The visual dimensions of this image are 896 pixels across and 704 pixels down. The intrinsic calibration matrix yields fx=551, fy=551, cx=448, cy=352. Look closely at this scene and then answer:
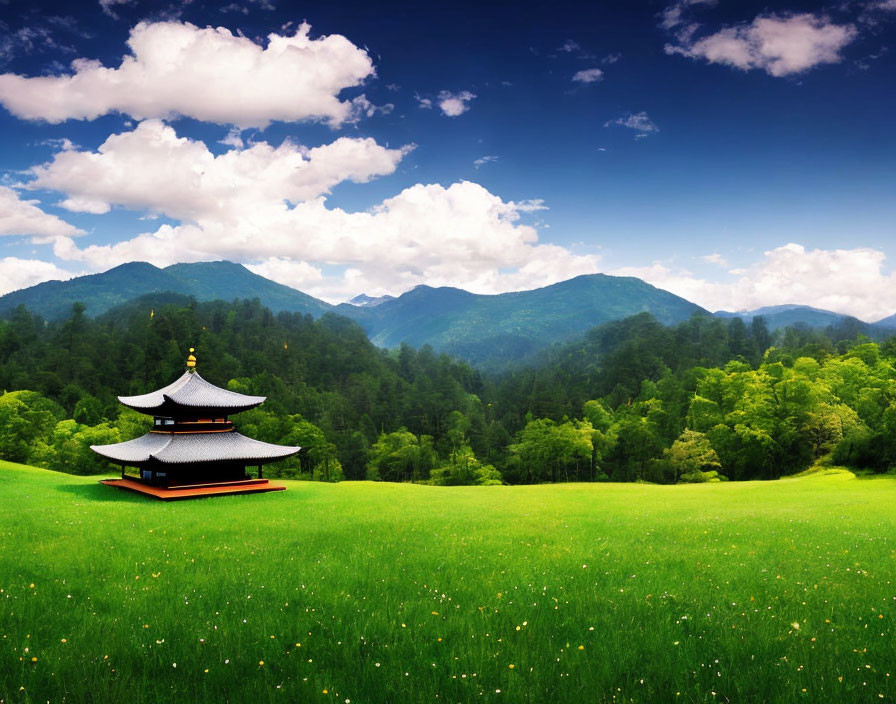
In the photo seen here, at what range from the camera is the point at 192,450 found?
32.2m

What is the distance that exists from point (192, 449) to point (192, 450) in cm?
11

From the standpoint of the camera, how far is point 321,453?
84875mm

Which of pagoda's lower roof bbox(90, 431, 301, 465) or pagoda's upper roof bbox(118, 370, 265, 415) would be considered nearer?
pagoda's lower roof bbox(90, 431, 301, 465)

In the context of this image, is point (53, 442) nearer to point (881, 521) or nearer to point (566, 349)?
point (881, 521)

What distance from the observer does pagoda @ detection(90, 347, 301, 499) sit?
31.5 meters

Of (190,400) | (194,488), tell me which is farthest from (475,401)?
(194,488)

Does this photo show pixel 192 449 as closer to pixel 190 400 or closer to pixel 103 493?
pixel 190 400

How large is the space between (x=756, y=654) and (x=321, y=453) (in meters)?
82.1

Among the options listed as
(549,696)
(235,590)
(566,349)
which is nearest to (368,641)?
(549,696)

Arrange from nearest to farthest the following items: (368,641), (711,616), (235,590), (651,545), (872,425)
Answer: (368,641) → (711,616) → (235,590) → (651,545) → (872,425)

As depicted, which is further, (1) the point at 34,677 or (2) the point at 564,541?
(2) the point at 564,541

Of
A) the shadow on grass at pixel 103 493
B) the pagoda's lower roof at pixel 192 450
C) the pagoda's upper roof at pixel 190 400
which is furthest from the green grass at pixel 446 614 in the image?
the pagoda's upper roof at pixel 190 400

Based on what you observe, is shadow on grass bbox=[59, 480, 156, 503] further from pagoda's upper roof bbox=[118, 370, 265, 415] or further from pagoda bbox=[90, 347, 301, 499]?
pagoda's upper roof bbox=[118, 370, 265, 415]

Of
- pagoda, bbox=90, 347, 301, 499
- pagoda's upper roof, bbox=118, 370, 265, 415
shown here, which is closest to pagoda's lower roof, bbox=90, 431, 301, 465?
pagoda, bbox=90, 347, 301, 499
